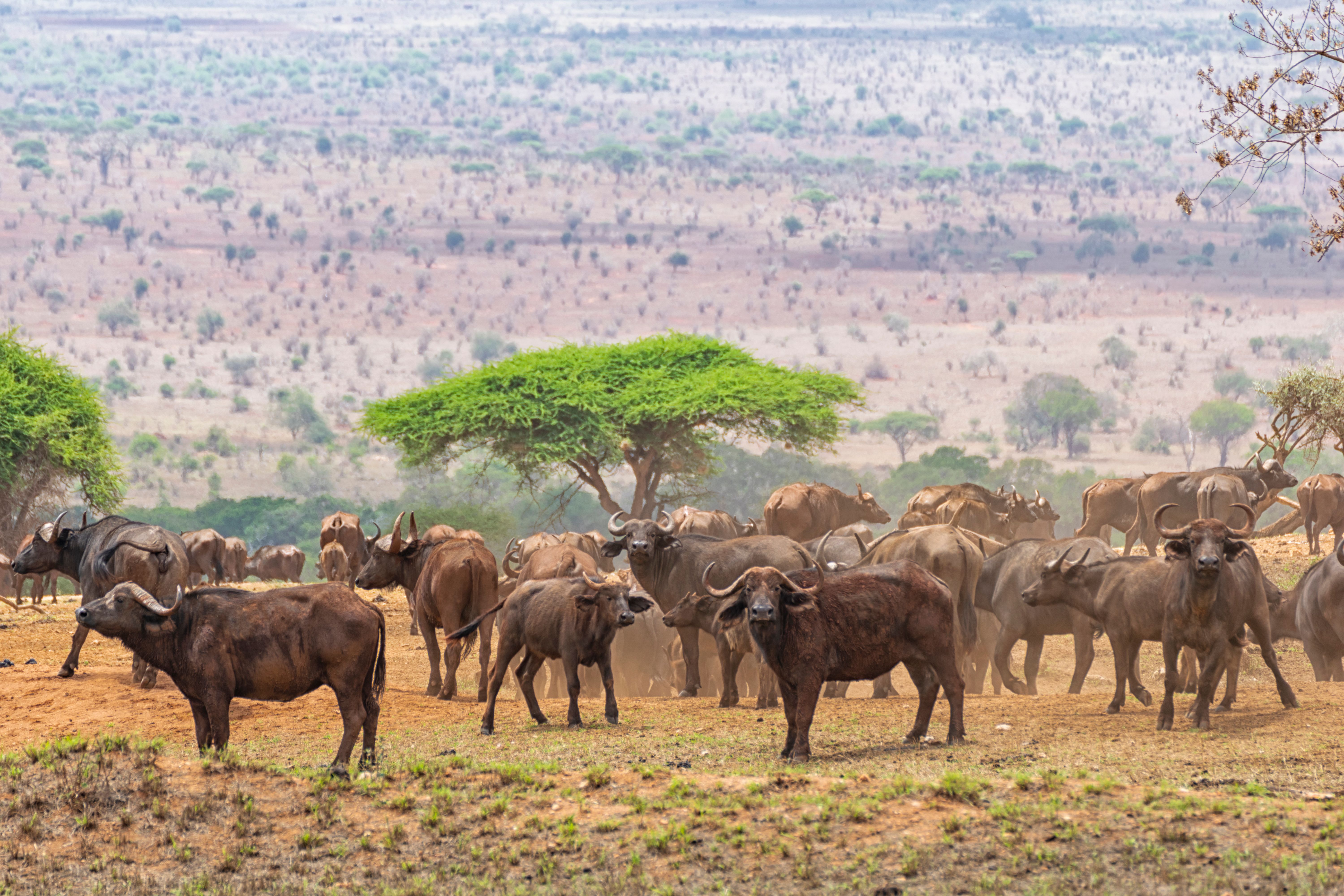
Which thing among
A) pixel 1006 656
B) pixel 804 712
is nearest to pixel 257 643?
pixel 804 712

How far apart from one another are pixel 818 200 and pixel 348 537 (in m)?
158

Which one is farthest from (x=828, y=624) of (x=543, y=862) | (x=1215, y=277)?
(x=1215, y=277)

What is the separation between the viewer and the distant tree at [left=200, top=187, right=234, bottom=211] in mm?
180875

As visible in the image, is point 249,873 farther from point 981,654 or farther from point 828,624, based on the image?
point 981,654

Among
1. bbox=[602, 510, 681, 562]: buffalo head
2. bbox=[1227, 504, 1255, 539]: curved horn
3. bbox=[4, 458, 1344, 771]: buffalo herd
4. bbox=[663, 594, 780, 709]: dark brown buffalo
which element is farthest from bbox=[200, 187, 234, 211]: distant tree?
bbox=[1227, 504, 1255, 539]: curved horn

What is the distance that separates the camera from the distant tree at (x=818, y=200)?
184 m

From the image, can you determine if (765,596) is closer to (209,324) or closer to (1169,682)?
(1169,682)

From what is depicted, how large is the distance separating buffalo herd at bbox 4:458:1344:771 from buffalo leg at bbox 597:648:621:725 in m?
0.05

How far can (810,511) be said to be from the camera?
30.5m

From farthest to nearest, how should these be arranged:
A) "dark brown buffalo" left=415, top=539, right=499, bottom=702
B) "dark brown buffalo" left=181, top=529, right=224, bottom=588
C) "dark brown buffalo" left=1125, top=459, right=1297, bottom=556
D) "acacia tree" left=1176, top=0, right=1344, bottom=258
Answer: "dark brown buffalo" left=181, top=529, right=224, bottom=588
"dark brown buffalo" left=1125, top=459, right=1297, bottom=556
"dark brown buffalo" left=415, top=539, right=499, bottom=702
"acacia tree" left=1176, top=0, right=1344, bottom=258

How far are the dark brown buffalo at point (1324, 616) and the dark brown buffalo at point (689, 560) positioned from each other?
5524mm

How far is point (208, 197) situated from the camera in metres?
182

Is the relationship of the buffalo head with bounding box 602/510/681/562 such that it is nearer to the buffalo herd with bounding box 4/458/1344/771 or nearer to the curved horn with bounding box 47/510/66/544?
the buffalo herd with bounding box 4/458/1344/771

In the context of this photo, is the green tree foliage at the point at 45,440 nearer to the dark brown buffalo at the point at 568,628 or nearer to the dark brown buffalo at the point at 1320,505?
the dark brown buffalo at the point at 1320,505
